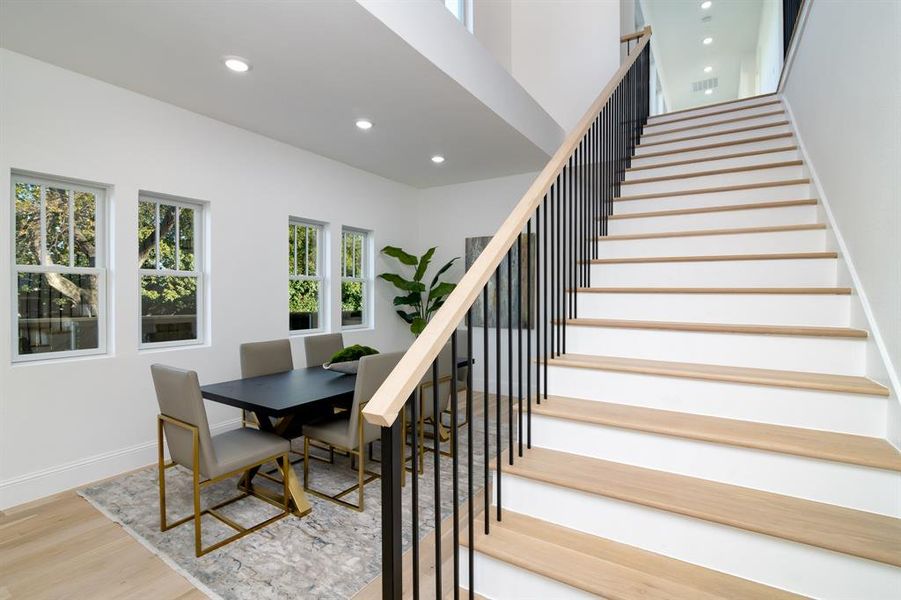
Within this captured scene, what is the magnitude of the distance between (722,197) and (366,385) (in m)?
2.50

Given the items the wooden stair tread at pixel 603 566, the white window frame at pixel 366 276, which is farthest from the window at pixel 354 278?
the wooden stair tread at pixel 603 566

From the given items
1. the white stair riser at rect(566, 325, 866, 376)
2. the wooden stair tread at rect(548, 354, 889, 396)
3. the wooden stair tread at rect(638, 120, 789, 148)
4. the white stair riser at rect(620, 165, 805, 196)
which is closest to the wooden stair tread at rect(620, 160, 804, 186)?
the white stair riser at rect(620, 165, 805, 196)

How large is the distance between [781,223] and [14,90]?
4610 millimetres

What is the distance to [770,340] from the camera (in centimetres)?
188

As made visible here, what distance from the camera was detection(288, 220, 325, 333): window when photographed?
469 centimetres

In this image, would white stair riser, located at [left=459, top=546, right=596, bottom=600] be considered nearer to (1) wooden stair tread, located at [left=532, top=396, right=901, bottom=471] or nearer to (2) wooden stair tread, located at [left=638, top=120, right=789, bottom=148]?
A: (1) wooden stair tread, located at [left=532, top=396, right=901, bottom=471]

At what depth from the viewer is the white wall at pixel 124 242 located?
8.99 feet

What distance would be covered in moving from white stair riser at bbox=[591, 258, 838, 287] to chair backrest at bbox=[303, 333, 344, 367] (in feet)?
7.86

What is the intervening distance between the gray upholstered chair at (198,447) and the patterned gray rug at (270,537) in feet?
0.21

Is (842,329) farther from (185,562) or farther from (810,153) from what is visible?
(185,562)

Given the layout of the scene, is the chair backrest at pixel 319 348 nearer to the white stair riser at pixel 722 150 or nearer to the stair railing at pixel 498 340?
the stair railing at pixel 498 340

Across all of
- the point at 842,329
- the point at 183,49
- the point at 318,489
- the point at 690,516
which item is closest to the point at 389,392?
the point at 690,516

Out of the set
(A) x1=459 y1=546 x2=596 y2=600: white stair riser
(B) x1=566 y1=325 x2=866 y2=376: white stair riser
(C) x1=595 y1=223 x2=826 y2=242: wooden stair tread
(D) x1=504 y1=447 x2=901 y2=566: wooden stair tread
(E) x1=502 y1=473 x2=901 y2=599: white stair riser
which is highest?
(C) x1=595 y1=223 x2=826 y2=242: wooden stair tread

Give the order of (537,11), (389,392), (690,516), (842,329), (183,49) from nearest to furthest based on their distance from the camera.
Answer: (389,392) < (690,516) < (842,329) < (183,49) < (537,11)
